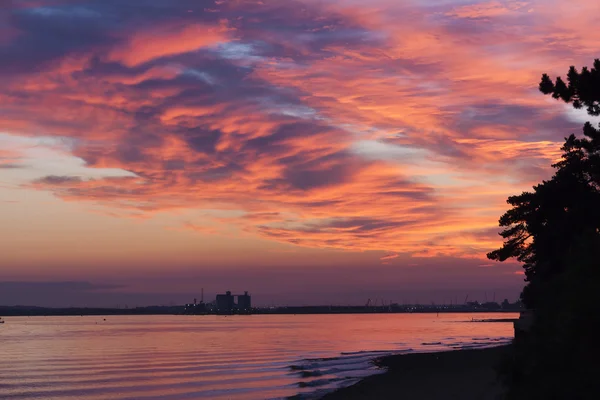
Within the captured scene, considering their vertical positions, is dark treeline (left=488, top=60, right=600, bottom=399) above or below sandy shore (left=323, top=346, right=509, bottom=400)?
above

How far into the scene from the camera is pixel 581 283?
16578mm

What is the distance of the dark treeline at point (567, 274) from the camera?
16141mm

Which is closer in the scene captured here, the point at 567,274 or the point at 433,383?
the point at 567,274

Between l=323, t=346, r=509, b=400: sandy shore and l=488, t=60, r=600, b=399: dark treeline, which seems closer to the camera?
l=488, t=60, r=600, b=399: dark treeline

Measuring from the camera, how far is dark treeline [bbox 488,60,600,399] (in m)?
16.1

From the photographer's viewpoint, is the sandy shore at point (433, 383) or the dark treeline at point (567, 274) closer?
the dark treeline at point (567, 274)

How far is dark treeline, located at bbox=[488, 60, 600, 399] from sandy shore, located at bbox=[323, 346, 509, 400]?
716 centimetres

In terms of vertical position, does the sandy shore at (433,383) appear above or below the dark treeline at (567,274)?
below

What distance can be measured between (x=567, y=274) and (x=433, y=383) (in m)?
35.9

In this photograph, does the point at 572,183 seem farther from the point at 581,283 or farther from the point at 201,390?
the point at 201,390

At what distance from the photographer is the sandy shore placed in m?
42.2

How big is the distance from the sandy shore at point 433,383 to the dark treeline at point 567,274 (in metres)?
7.16

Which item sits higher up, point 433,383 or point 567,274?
point 567,274

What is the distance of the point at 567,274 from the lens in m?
17.6
